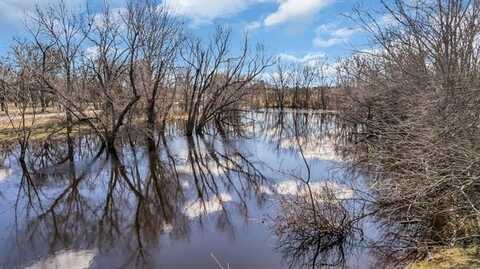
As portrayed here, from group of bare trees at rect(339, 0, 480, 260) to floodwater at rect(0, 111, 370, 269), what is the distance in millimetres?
1376

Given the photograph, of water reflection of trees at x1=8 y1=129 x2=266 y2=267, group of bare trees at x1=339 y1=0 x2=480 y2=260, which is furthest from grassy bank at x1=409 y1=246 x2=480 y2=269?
water reflection of trees at x1=8 y1=129 x2=266 y2=267

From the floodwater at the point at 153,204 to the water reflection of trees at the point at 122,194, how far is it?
0.10ft

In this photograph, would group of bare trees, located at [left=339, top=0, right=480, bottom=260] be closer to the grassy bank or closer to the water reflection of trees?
the grassy bank

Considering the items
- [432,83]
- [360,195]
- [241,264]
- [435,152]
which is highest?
[432,83]

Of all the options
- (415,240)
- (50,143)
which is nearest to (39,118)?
(50,143)

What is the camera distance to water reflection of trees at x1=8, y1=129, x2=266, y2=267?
809cm

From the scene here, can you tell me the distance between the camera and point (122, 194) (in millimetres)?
11195

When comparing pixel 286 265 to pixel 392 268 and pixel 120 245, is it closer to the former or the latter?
pixel 392 268

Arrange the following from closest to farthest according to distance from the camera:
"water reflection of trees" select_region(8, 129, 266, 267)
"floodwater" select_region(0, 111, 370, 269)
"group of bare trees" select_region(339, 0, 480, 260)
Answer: "group of bare trees" select_region(339, 0, 480, 260), "floodwater" select_region(0, 111, 370, 269), "water reflection of trees" select_region(8, 129, 266, 267)

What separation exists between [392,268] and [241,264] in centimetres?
259

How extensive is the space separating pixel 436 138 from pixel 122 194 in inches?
344

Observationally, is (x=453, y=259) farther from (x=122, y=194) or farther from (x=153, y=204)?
(x=122, y=194)

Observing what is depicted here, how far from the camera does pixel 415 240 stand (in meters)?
6.95

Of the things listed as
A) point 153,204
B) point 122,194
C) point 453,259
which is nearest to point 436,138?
point 453,259
